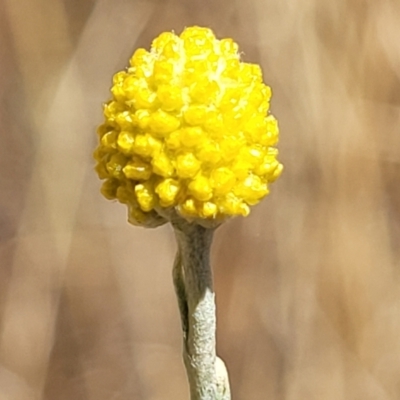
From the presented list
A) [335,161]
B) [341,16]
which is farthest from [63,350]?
[341,16]

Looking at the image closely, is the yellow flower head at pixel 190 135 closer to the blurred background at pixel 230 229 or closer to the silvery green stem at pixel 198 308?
the silvery green stem at pixel 198 308

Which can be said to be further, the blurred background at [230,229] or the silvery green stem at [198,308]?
the blurred background at [230,229]

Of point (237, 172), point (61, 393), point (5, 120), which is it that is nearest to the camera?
point (237, 172)

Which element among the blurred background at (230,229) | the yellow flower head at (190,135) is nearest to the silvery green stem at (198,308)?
the yellow flower head at (190,135)

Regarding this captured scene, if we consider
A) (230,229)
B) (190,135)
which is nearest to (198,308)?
(190,135)

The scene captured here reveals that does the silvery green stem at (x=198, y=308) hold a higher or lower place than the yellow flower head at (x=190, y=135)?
lower

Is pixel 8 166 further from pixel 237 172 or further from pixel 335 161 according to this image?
pixel 237 172

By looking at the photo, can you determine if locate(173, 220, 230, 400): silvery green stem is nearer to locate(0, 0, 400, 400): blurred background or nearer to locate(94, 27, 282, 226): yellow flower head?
locate(94, 27, 282, 226): yellow flower head
